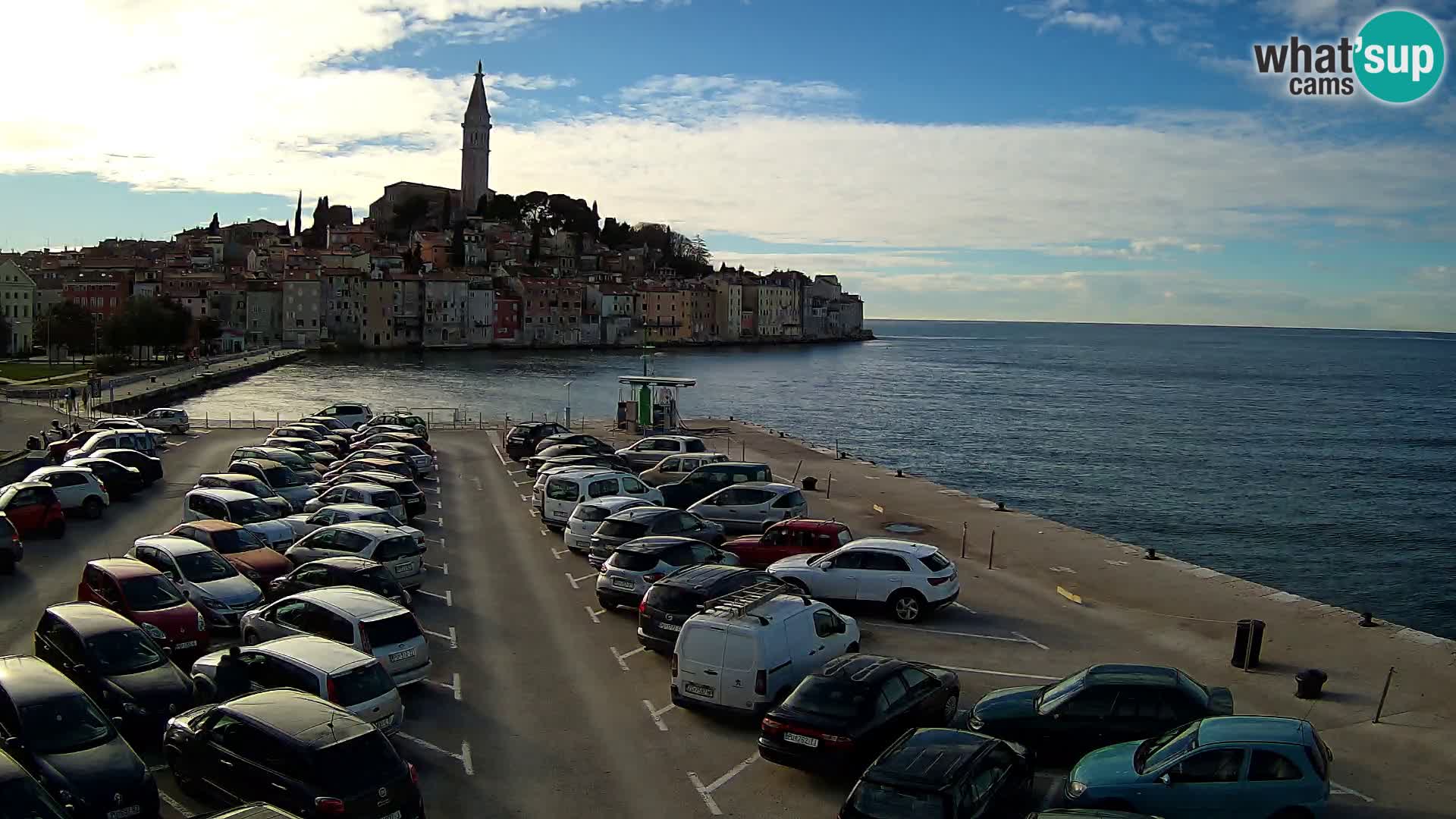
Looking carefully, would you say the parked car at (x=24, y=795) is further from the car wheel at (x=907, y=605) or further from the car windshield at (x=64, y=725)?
the car wheel at (x=907, y=605)

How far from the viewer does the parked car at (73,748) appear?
7867 mm

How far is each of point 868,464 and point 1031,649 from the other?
20.1m

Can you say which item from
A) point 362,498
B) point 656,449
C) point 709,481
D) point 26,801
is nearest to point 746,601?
point 26,801

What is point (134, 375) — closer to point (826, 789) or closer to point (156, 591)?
point (156, 591)

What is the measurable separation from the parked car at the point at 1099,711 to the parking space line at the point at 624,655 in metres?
4.65

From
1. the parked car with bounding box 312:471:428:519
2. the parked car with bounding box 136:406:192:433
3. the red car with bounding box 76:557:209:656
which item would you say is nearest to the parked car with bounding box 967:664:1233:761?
the red car with bounding box 76:557:209:656

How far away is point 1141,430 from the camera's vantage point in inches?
2601

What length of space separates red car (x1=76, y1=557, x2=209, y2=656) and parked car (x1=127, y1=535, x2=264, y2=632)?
43 centimetres

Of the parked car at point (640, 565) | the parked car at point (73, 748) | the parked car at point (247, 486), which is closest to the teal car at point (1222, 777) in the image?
the parked car at point (73, 748)

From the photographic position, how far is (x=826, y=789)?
951 centimetres

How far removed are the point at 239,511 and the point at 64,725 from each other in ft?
35.2

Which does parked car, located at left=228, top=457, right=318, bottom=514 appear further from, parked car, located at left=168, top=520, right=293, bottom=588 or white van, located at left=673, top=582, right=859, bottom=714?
white van, located at left=673, top=582, right=859, bottom=714

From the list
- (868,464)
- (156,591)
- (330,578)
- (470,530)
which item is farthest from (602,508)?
(868,464)

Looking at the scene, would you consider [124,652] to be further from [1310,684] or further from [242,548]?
[1310,684]
